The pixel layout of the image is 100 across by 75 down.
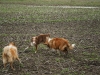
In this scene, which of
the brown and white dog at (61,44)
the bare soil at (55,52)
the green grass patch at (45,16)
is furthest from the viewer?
the green grass patch at (45,16)

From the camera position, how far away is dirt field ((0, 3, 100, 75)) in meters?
8.97

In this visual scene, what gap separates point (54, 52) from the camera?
11.5 m

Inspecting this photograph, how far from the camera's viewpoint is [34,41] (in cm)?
1143

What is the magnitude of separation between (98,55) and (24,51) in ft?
11.8

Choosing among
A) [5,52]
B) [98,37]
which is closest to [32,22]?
[98,37]

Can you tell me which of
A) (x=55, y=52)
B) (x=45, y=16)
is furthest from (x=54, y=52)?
(x=45, y=16)

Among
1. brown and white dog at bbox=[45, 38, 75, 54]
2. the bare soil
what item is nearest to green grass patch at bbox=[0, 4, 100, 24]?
the bare soil

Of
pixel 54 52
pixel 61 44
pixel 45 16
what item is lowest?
pixel 54 52

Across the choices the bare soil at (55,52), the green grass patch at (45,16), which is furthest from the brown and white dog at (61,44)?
the green grass patch at (45,16)

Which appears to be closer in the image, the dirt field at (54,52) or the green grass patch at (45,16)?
the dirt field at (54,52)

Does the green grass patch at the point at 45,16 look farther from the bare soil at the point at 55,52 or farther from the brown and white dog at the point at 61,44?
the brown and white dog at the point at 61,44

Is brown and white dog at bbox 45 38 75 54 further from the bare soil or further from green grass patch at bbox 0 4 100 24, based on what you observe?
green grass patch at bbox 0 4 100 24

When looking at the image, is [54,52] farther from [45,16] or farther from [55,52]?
[45,16]

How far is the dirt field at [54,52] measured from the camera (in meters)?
8.97
